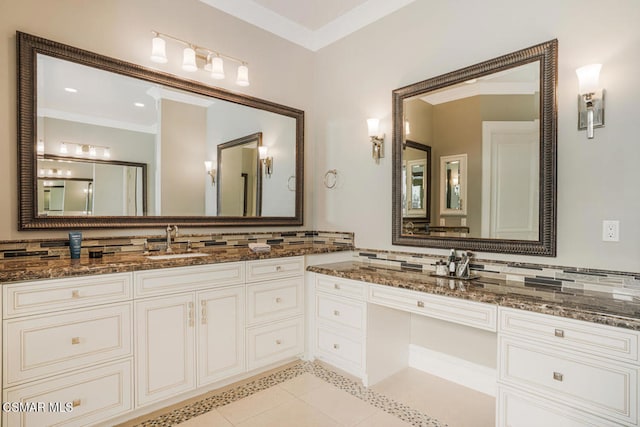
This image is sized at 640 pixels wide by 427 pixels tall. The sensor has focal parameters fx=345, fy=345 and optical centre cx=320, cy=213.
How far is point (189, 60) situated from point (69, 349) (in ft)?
6.65

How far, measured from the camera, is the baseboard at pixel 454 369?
2.36 meters

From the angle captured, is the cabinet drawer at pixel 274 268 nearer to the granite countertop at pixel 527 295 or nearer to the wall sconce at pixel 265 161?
the granite countertop at pixel 527 295

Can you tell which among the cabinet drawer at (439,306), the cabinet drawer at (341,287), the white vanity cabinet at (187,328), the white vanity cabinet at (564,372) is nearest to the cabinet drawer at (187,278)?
the white vanity cabinet at (187,328)

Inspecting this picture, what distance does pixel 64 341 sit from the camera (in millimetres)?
1781

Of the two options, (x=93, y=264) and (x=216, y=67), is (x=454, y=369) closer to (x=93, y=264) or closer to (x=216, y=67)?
(x=93, y=264)

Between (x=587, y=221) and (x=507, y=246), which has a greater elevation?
(x=587, y=221)

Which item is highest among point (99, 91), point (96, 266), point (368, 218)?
point (99, 91)

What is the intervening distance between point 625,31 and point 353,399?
266 centimetres

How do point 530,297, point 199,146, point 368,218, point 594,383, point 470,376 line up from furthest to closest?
point 368,218
point 199,146
point 470,376
point 530,297
point 594,383

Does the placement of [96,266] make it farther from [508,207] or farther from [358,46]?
[358,46]

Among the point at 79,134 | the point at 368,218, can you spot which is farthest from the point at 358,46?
the point at 79,134

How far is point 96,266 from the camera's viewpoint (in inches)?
73.4

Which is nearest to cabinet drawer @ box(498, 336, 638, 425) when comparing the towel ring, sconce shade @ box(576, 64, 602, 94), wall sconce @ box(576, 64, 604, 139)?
wall sconce @ box(576, 64, 604, 139)

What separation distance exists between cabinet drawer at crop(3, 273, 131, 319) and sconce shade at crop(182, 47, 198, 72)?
157 centimetres
